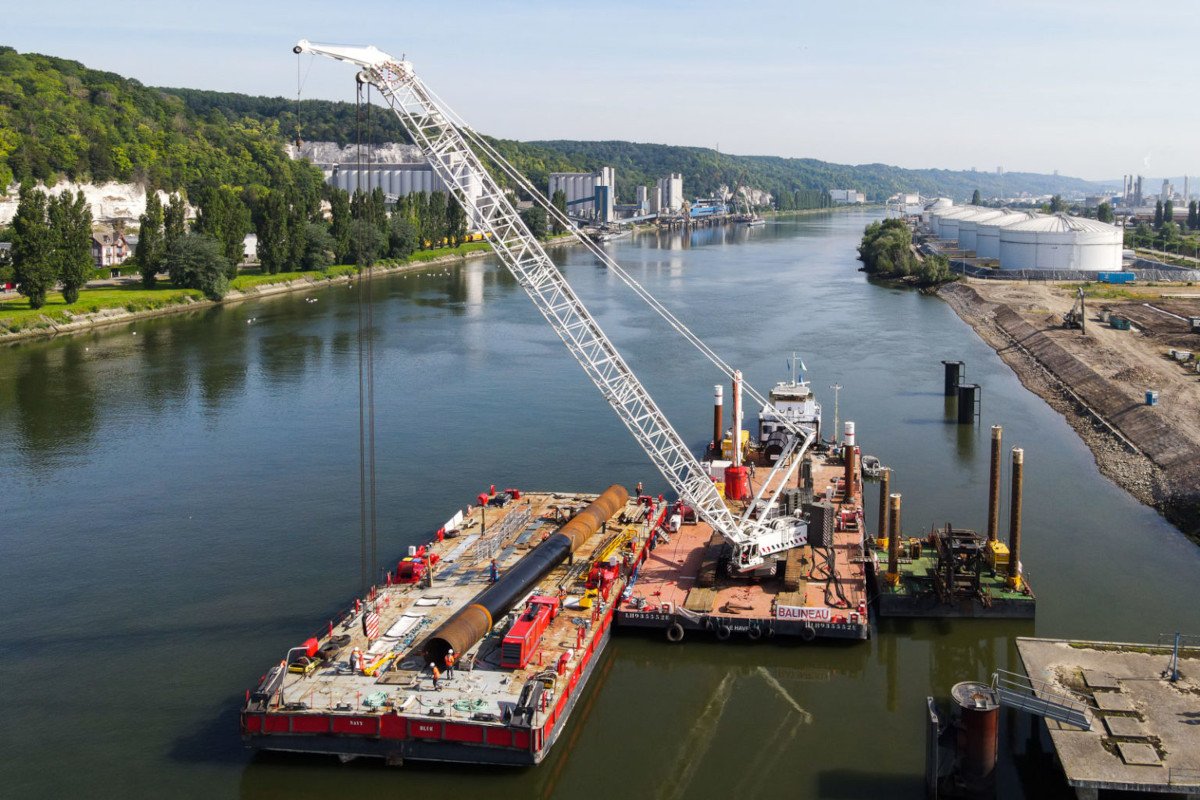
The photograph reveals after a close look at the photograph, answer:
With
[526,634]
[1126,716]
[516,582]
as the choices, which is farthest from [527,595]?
[1126,716]

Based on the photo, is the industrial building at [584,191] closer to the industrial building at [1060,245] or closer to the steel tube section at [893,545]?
the industrial building at [1060,245]

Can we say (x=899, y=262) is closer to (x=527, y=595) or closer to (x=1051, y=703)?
(x=527, y=595)

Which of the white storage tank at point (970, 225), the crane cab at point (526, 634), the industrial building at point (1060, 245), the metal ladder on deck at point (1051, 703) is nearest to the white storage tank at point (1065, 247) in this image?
the industrial building at point (1060, 245)

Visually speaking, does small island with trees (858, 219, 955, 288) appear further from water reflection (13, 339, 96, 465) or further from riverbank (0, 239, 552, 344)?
water reflection (13, 339, 96, 465)

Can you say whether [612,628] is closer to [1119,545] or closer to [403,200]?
[1119,545]

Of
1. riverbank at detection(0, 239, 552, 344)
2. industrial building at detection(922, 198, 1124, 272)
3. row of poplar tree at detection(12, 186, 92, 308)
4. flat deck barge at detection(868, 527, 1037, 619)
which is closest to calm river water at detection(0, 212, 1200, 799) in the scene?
flat deck barge at detection(868, 527, 1037, 619)
